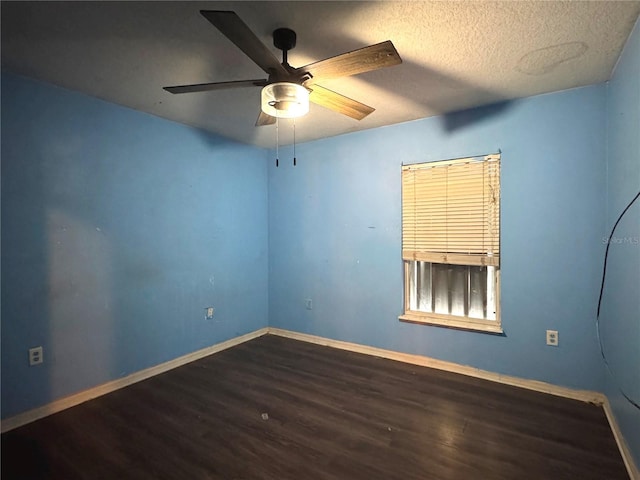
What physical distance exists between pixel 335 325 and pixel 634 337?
245 cm

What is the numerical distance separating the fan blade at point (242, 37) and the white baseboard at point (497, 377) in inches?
106

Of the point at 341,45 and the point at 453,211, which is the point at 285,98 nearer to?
the point at 341,45

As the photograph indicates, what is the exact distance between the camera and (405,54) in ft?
6.09

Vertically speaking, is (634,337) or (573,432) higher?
(634,337)

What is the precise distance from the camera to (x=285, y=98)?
1.59 meters

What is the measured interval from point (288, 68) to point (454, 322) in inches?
99.0

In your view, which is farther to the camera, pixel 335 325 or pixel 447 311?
pixel 335 325

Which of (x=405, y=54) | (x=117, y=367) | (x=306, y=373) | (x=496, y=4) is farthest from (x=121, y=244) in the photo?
(x=496, y=4)

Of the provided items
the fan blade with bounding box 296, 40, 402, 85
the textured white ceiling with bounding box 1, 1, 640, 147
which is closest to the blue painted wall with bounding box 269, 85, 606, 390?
the textured white ceiling with bounding box 1, 1, 640, 147

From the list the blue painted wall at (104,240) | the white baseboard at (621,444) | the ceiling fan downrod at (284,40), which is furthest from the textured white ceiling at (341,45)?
the white baseboard at (621,444)

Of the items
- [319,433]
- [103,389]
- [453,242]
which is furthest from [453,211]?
[103,389]

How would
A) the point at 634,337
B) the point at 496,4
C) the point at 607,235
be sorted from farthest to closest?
the point at 607,235
the point at 634,337
the point at 496,4

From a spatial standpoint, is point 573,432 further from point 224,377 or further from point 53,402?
point 53,402

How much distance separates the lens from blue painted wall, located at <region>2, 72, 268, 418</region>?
6.77 feet
